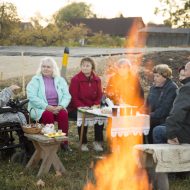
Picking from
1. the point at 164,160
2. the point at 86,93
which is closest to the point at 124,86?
the point at 86,93

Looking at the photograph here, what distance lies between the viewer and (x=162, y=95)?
6.58 meters

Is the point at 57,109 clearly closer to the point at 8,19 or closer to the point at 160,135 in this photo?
the point at 160,135

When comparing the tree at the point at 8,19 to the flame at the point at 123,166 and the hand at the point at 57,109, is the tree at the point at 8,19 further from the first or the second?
the hand at the point at 57,109

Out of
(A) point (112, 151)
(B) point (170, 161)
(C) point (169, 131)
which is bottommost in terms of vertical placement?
(A) point (112, 151)

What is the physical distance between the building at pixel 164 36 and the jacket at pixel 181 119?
2310 inches

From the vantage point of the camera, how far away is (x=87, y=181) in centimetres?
527

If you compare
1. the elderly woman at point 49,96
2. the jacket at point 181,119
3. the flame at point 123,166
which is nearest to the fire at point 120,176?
the flame at point 123,166

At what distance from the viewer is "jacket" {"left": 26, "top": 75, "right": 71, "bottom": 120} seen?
21.6 ft

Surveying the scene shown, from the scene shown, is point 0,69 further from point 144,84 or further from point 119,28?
point 119,28

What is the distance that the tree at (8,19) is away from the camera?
104 ft

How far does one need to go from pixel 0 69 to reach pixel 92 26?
54.9 m

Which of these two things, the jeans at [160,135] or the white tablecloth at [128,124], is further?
the white tablecloth at [128,124]

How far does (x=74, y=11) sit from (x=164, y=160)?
73880 mm

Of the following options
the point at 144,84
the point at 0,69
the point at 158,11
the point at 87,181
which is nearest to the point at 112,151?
the point at 87,181
